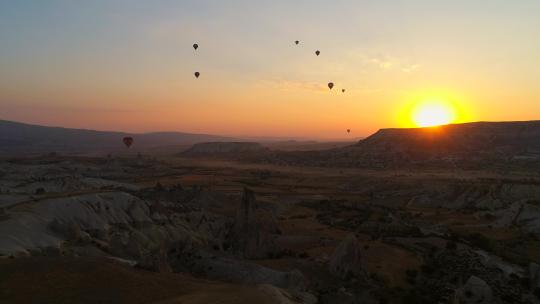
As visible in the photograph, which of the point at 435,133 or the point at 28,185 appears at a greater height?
the point at 435,133

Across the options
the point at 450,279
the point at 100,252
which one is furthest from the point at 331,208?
the point at 100,252

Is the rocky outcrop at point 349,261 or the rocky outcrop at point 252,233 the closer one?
the rocky outcrop at point 349,261

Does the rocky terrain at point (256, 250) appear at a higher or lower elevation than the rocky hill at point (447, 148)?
lower

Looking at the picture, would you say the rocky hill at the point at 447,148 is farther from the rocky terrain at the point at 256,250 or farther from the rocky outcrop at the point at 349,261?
the rocky outcrop at the point at 349,261

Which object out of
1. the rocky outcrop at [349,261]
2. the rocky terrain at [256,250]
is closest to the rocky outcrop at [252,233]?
the rocky terrain at [256,250]

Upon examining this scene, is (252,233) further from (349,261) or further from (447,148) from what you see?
(447,148)

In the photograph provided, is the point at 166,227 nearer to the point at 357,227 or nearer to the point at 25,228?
the point at 25,228

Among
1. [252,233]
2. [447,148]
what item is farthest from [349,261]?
[447,148]

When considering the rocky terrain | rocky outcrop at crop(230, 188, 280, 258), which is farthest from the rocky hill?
rocky outcrop at crop(230, 188, 280, 258)
